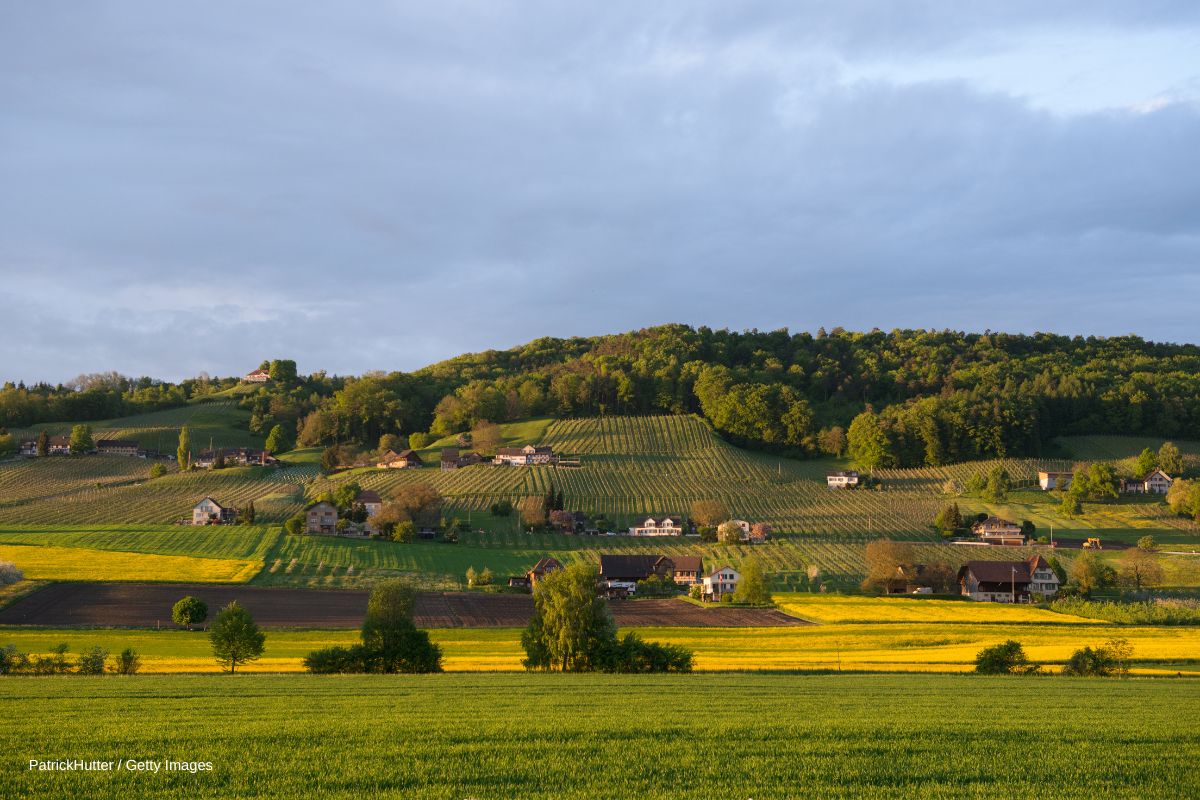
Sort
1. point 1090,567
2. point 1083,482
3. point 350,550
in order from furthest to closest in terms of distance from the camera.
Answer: point 1083,482
point 350,550
point 1090,567

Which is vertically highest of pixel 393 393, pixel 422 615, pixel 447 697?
pixel 393 393

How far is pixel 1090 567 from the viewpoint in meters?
68.7

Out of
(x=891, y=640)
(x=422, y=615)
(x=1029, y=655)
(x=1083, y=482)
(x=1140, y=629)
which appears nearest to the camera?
(x=1029, y=655)

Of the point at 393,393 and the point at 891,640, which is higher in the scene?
the point at 393,393

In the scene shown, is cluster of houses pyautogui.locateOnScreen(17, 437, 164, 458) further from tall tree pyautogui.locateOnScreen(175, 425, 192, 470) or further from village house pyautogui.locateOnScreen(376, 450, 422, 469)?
village house pyautogui.locateOnScreen(376, 450, 422, 469)

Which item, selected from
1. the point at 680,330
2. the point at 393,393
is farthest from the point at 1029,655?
the point at 680,330

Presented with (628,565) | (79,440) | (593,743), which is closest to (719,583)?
(628,565)

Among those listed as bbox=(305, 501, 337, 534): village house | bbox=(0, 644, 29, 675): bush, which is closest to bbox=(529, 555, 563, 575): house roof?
bbox=(305, 501, 337, 534): village house

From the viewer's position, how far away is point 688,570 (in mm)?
77875

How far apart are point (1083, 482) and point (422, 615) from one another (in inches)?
3396

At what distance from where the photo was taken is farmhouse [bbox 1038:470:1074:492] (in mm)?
110562

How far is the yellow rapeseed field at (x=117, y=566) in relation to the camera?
61888mm

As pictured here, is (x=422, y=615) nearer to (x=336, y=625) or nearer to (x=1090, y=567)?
(x=336, y=625)

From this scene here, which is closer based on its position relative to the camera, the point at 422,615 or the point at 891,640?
the point at 891,640
